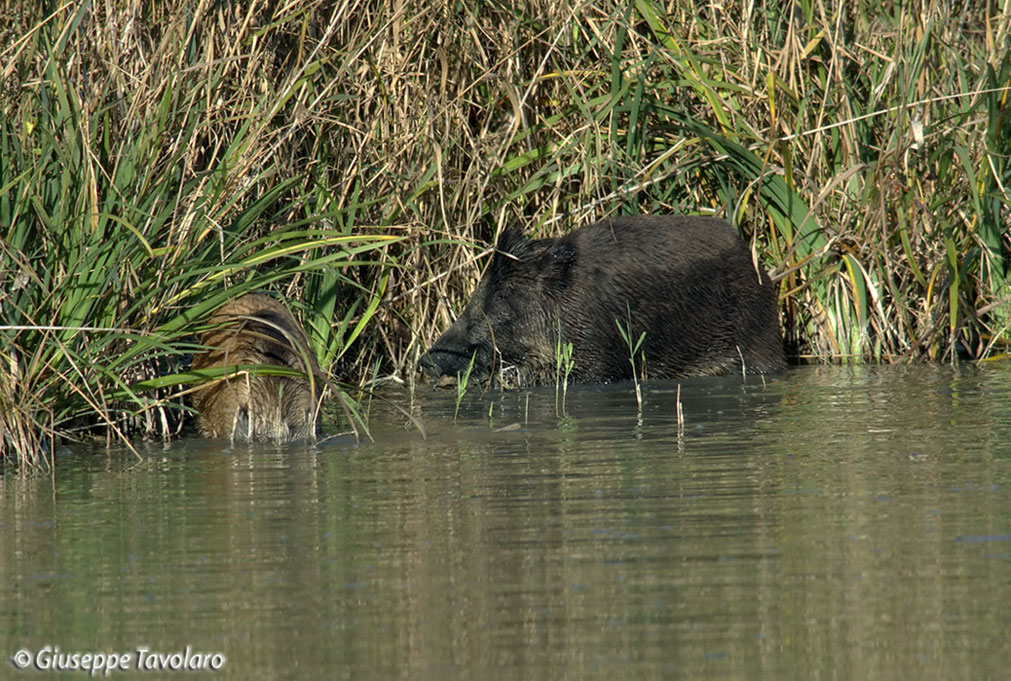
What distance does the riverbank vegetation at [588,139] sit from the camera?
6.76 metres

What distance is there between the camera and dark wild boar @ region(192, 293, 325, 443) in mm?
5734

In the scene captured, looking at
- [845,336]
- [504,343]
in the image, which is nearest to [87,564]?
[504,343]

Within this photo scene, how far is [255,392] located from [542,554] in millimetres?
2345

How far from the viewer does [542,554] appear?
3.64 metres

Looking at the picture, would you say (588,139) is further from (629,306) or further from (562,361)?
(562,361)

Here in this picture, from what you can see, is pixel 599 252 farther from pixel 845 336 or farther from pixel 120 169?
pixel 120 169

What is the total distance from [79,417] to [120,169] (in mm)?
964

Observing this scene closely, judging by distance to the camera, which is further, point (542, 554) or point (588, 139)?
point (588, 139)

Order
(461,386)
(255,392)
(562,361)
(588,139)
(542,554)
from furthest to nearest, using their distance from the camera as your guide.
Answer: (562,361)
(588,139)
(461,386)
(255,392)
(542,554)

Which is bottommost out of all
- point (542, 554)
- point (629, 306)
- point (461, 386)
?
point (542, 554)

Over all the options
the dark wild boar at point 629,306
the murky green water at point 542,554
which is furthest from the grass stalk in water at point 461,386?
the murky green water at point 542,554

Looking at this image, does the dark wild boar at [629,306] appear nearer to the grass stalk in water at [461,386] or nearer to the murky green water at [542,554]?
the grass stalk in water at [461,386]

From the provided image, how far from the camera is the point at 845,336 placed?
802 centimetres

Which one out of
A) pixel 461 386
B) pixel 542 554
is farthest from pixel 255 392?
pixel 542 554
